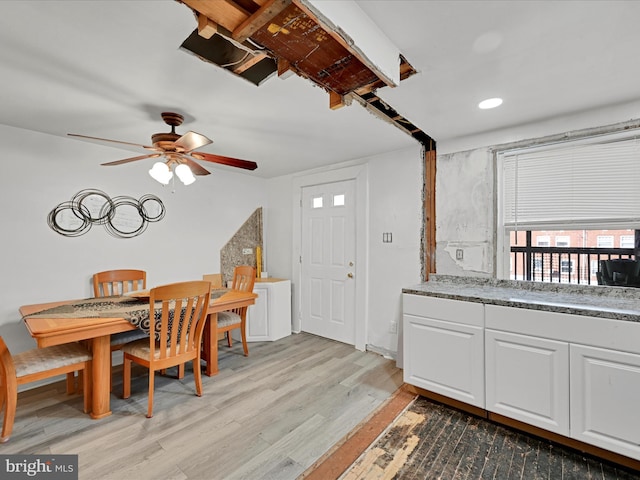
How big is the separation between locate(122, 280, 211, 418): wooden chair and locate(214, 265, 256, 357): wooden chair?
0.52m

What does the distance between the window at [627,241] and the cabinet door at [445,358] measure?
1.24 m

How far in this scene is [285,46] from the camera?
1194 millimetres

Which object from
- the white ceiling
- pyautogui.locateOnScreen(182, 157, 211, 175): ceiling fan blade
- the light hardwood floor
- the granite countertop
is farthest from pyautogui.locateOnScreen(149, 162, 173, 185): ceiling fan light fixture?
the granite countertop

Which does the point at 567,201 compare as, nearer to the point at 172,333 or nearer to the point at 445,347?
the point at 445,347

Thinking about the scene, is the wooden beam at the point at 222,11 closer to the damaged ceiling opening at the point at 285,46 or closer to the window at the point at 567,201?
the damaged ceiling opening at the point at 285,46

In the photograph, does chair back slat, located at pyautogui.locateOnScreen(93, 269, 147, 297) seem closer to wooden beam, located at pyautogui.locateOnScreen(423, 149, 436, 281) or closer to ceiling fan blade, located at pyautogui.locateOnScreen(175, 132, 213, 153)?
ceiling fan blade, located at pyautogui.locateOnScreen(175, 132, 213, 153)

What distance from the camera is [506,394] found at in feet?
6.63

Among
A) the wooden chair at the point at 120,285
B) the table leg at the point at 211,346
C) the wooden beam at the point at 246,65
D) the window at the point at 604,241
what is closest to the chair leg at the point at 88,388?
the wooden chair at the point at 120,285

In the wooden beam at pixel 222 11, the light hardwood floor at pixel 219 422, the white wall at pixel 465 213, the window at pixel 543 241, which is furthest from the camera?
the white wall at pixel 465 213

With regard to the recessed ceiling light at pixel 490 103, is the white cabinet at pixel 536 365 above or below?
below

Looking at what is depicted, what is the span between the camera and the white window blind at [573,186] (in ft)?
6.95

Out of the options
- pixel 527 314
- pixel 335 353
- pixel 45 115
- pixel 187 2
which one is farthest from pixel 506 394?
pixel 45 115

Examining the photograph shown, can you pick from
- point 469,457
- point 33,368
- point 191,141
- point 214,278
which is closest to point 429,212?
point 469,457

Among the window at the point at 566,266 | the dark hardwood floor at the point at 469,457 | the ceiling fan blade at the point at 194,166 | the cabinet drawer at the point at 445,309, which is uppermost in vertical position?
the ceiling fan blade at the point at 194,166
